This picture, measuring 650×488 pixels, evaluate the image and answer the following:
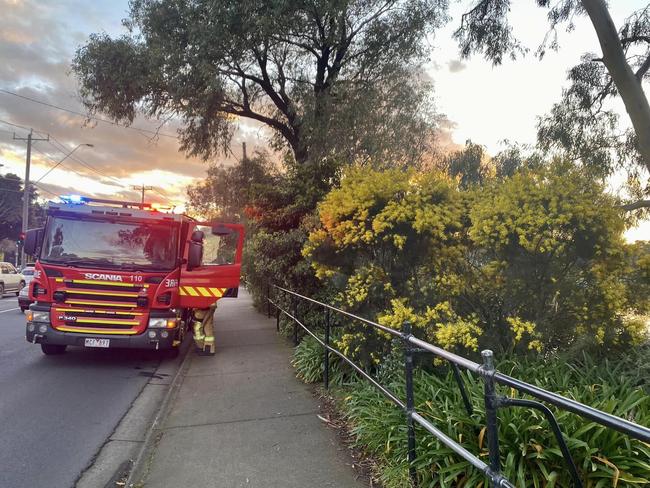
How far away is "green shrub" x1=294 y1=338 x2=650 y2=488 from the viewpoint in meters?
2.90

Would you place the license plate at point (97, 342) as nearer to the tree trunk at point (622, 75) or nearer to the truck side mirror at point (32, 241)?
the truck side mirror at point (32, 241)

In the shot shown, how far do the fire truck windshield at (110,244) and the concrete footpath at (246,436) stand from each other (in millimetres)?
1981

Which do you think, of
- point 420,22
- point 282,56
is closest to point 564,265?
point 420,22

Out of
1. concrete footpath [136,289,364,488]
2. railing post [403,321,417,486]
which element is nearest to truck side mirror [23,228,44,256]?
concrete footpath [136,289,364,488]

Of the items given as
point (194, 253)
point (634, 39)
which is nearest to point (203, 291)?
point (194, 253)

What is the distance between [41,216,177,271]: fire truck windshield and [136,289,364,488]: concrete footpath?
6.50ft

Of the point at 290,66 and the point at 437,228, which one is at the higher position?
the point at 290,66

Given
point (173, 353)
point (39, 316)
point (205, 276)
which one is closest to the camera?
point (39, 316)

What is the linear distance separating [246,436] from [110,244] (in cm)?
488

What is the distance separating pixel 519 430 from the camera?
3.18 m

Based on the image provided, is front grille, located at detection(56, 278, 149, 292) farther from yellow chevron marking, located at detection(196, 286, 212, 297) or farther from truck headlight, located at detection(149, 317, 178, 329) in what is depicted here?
yellow chevron marking, located at detection(196, 286, 212, 297)

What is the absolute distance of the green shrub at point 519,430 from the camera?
114 inches

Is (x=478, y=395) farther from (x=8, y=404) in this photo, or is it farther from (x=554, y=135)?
(x=554, y=135)

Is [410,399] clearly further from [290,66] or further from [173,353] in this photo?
[290,66]
